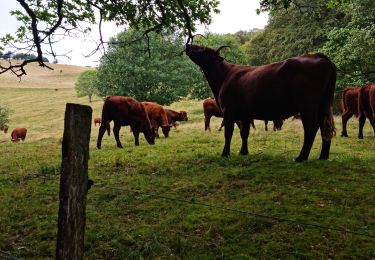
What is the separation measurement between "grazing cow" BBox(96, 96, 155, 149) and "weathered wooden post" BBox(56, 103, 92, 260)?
35.2 ft

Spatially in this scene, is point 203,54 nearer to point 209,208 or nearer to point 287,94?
point 287,94

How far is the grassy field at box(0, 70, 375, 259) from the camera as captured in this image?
4.95 meters

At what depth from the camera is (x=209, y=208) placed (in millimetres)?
6254

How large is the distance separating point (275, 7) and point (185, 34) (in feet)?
8.19

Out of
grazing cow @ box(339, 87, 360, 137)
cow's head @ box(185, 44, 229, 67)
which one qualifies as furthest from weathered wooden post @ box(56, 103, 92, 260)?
grazing cow @ box(339, 87, 360, 137)

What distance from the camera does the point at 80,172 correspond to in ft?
12.4

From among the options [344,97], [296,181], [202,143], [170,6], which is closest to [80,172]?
[296,181]

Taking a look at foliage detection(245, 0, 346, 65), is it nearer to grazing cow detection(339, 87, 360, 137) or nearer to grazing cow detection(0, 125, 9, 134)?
grazing cow detection(339, 87, 360, 137)

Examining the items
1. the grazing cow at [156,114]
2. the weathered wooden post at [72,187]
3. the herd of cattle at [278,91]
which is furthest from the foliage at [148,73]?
the weathered wooden post at [72,187]

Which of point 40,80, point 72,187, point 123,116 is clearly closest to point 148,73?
point 123,116

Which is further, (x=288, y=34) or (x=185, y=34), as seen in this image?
(x=288, y=34)

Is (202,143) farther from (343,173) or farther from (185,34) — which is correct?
(343,173)

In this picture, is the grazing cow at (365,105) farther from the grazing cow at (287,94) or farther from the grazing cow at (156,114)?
the grazing cow at (156,114)

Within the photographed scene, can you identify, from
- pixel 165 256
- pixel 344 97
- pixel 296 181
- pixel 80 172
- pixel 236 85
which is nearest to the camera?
pixel 80 172
